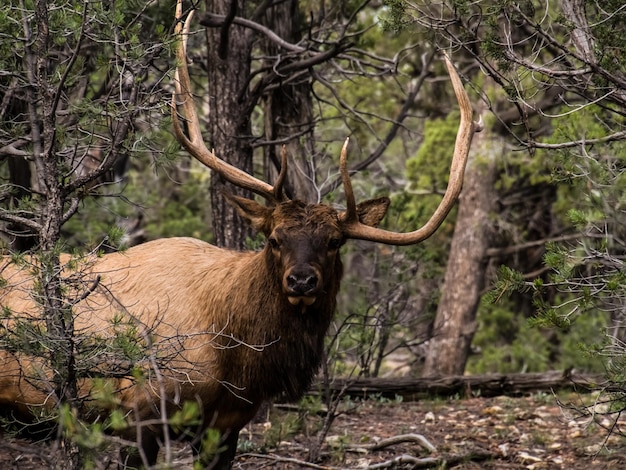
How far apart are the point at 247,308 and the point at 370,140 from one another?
12.9 m

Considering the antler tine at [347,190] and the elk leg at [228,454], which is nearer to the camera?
the antler tine at [347,190]

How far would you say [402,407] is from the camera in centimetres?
949

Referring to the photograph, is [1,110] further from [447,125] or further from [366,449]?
[447,125]

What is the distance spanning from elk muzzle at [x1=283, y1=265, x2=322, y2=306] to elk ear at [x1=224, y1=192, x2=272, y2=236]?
69cm

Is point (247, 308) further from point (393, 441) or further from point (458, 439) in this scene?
point (458, 439)

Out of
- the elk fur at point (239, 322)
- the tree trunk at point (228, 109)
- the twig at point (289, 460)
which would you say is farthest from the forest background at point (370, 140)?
the twig at point (289, 460)

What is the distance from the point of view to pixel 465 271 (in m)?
14.5

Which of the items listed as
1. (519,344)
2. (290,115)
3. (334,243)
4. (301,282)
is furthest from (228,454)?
(519,344)

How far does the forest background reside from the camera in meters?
5.34

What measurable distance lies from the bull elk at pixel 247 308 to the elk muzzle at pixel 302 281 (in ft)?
Result: 0.19

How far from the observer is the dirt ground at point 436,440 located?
7.35 m

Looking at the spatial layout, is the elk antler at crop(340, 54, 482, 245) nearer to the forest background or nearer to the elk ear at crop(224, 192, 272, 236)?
the forest background

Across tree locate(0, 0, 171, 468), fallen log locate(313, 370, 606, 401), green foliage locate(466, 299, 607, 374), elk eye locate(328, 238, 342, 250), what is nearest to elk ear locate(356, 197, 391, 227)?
elk eye locate(328, 238, 342, 250)

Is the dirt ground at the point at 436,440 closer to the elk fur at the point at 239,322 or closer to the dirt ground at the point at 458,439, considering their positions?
the dirt ground at the point at 458,439
